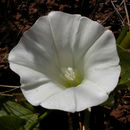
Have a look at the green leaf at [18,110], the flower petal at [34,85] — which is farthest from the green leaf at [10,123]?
the flower petal at [34,85]

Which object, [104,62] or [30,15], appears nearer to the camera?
[104,62]

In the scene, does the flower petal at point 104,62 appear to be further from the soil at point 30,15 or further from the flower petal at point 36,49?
the soil at point 30,15

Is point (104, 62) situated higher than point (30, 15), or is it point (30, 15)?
point (104, 62)

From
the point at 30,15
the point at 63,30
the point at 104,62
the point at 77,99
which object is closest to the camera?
the point at 77,99

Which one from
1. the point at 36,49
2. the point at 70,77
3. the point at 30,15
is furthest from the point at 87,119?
the point at 30,15

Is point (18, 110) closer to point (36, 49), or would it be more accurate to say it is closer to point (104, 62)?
point (36, 49)

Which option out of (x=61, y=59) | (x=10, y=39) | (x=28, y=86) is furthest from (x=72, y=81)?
(x=10, y=39)

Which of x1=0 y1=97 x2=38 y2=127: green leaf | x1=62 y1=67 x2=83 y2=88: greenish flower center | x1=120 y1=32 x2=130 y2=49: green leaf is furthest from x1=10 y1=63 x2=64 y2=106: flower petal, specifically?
x1=120 y1=32 x2=130 y2=49: green leaf

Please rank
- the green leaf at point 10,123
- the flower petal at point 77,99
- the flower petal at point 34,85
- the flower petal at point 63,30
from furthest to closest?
1. the green leaf at point 10,123
2. the flower petal at point 63,30
3. the flower petal at point 34,85
4. the flower petal at point 77,99
